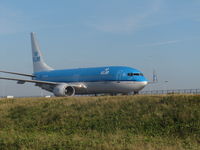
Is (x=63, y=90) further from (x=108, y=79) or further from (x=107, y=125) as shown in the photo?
(x=107, y=125)

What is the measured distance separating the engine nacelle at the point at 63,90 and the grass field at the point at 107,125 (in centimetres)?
1660

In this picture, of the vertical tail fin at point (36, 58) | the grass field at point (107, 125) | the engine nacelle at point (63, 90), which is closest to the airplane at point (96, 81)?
the engine nacelle at point (63, 90)

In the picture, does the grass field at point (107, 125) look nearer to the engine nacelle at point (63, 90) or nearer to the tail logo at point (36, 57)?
the engine nacelle at point (63, 90)

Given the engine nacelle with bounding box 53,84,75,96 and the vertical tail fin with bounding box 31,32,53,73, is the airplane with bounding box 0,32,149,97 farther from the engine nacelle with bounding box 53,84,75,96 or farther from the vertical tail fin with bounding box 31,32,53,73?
the vertical tail fin with bounding box 31,32,53,73

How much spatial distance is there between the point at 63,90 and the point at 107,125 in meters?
25.7

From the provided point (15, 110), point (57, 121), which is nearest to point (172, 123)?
point (57, 121)

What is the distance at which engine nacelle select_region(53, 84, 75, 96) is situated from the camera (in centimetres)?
4528

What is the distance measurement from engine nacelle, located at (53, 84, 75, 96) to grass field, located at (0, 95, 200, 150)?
16.6m

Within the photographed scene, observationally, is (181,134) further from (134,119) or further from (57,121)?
(57,121)

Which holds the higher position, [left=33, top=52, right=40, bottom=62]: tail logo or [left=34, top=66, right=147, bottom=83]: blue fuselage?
[left=33, top=52, right=40, bottom=62]: tail logo

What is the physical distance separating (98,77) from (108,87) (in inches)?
92.5

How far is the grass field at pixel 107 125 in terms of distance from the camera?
51.8 feet

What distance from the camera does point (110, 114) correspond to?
73.5 feet

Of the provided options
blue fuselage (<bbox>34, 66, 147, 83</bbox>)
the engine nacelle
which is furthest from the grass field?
the engine nacelle
